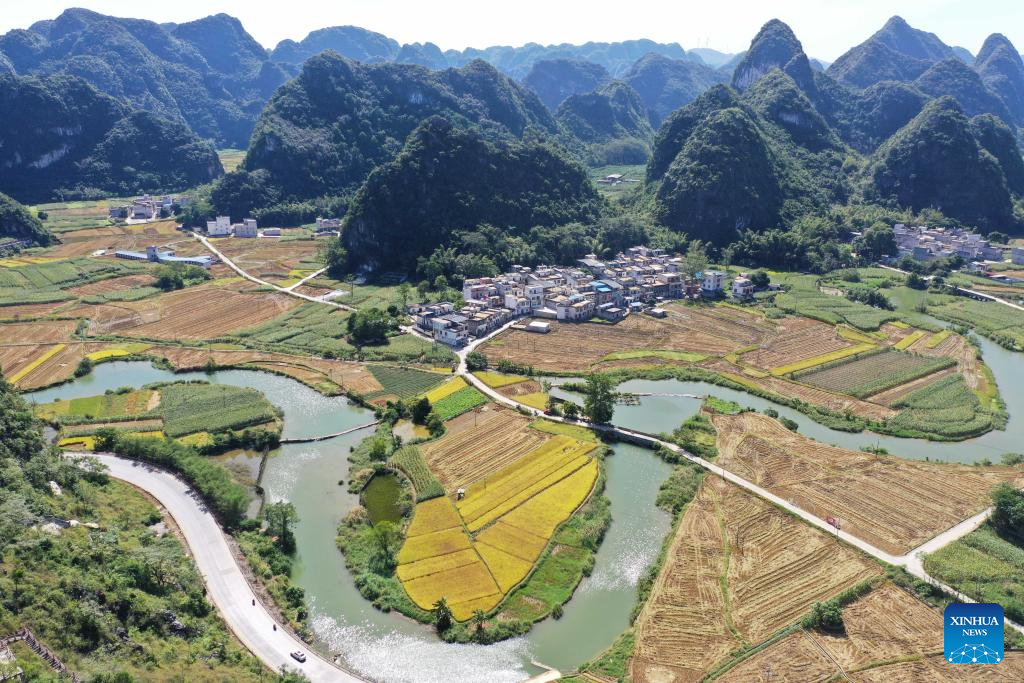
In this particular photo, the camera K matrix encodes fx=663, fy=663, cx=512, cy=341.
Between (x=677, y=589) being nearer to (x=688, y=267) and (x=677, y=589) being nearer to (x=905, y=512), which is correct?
(x=905, y=512)

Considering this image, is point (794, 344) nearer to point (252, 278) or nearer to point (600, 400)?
point (600, 400)

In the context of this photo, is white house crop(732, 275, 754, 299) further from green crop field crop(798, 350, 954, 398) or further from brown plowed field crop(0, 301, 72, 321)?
brown plowed field crop(0, 301, 72, 321)

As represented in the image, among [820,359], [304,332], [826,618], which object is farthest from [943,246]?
[304,332]

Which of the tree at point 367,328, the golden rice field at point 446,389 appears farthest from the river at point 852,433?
the tree at point 367,328

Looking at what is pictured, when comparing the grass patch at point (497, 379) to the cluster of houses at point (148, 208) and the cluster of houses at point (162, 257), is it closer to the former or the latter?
the cluster of houses at point (162, 257)

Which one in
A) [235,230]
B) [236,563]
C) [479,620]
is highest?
[235,230]

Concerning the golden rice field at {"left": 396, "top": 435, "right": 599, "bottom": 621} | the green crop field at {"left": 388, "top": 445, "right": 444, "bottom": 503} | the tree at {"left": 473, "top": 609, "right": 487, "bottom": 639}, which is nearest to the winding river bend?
the tree at {"left": 473, "top": 609, "right": 487, "bottom": 639}
